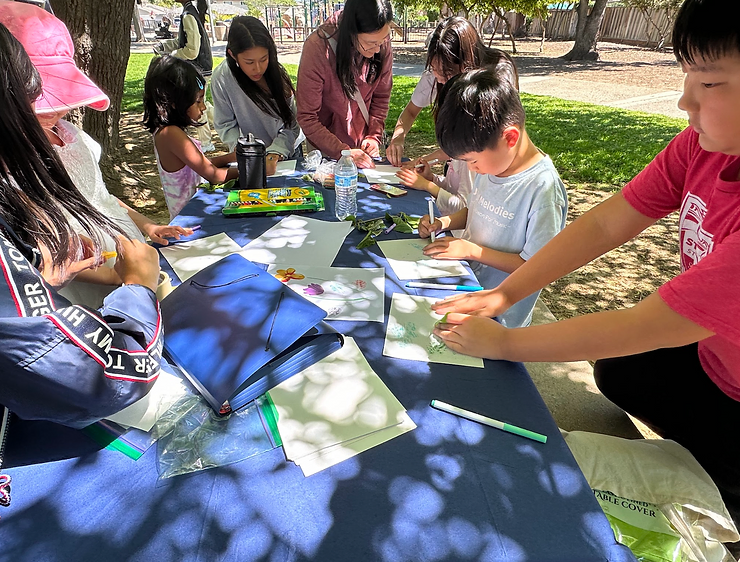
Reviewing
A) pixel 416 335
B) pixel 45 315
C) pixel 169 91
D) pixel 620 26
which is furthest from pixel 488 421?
pixel 620 26

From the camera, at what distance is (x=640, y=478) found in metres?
1.25

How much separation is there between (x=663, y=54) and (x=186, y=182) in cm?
2029

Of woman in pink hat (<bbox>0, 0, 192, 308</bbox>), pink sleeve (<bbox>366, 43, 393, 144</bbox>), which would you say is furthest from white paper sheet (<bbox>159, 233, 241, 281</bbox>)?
pink sleeve (<bbox>366, 43, 393, 144</bbox>)

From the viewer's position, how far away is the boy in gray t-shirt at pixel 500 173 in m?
1.59

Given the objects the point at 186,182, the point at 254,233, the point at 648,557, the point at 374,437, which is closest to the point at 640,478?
the point at 648,557

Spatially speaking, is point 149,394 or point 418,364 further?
point 418,364

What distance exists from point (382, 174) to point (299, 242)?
105 cm

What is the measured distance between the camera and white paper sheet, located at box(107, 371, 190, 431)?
A: 0.97m

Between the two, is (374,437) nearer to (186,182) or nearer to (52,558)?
(52,558)

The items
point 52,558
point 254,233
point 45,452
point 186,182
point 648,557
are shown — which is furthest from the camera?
point 186,182

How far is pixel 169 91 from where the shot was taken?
8.00 feet

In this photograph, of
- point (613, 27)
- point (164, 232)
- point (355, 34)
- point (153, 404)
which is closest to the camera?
point (153, 404)

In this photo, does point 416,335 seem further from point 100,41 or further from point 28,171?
point 100,41

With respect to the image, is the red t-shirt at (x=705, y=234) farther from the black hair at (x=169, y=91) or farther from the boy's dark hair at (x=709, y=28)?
the black hair at (x=169, y=91)
